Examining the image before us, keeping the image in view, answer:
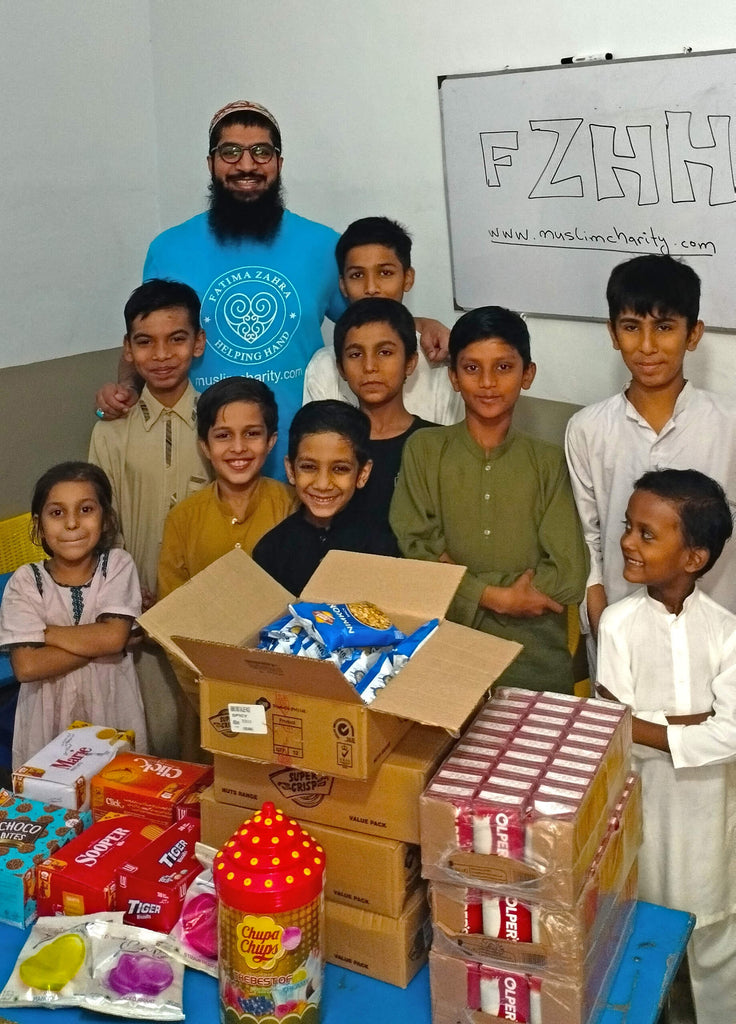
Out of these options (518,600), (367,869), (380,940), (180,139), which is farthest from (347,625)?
(180,139)

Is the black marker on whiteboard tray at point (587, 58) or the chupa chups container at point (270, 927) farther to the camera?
the black marker on whiteboard tray at point (587, 58)

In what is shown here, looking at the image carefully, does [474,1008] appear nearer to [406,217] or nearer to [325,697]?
[325,697]

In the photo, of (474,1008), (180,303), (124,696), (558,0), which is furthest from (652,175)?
(474,1008)

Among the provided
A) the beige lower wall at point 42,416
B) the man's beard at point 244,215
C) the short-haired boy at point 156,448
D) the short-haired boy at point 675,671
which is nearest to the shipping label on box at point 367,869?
the short-haired boy at point 675,671

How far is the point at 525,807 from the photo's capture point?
4.76 feet

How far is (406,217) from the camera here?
3.71m

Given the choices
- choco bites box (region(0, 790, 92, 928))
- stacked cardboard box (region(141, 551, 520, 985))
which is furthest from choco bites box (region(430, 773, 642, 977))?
choco bites box (region(0, 790, 92, 928))

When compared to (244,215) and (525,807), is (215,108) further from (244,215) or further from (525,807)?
(525,807)

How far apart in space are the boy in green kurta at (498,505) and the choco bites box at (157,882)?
0.93 meters

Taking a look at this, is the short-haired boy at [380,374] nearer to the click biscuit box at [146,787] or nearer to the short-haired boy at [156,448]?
the short-haired boy at [156,448]

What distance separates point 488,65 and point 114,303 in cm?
176

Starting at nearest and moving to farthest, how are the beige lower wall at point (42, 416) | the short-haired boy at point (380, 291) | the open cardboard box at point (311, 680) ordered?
the open cardboard box at point (311, 680)
the short-haired boy at point (380, 291)
the beige lower wall at point (42, 416)

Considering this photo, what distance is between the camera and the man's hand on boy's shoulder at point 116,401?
3.07 m

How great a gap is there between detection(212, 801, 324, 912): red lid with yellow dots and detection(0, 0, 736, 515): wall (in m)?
2.11
